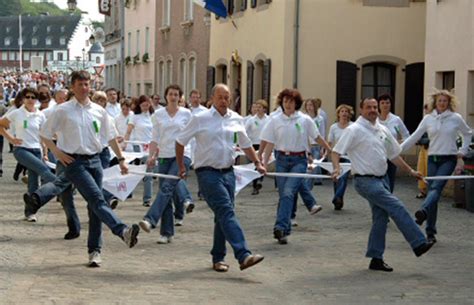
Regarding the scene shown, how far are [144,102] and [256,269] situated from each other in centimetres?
896

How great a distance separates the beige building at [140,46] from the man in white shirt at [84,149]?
120ft

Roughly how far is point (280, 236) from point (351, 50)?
616 inches

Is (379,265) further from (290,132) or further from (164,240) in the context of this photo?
(290,132)

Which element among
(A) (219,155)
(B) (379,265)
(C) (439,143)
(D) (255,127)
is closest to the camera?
(A) (219,155)

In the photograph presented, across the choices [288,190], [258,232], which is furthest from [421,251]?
[258,232]

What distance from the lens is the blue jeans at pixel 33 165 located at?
15.9 meters

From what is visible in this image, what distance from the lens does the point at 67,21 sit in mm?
175375

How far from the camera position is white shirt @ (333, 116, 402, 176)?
466 inches

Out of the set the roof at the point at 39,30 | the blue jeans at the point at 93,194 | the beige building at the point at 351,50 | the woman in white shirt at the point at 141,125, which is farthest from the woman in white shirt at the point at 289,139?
the roof at the point at 39,30

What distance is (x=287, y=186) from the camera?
1413 centimetres

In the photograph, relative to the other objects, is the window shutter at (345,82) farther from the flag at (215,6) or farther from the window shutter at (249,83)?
the flag at (215,6)

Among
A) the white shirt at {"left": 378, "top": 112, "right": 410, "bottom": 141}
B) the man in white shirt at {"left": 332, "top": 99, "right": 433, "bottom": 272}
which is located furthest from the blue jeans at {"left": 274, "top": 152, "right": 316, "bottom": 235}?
the white shirt at {"left": 378, "top": 112, "right": 410, "bottom": 141}

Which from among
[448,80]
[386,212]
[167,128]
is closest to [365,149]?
[386,212]

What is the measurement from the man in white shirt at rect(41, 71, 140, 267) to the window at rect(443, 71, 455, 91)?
13.6 m
